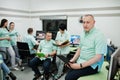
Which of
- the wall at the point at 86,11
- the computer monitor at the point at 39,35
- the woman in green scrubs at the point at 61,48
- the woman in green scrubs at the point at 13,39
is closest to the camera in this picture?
the woman in green scrubs at the point at 61,48

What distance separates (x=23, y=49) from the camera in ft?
16.5

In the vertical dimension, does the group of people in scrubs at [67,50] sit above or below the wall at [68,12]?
below

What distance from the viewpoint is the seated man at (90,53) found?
7.29 feet

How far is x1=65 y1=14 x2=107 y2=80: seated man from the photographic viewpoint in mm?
2221

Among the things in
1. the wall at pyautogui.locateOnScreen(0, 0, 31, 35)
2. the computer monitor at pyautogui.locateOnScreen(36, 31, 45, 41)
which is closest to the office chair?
the computer monitor at pyautogui.locateOnScreen(36, 31, 45, 41)

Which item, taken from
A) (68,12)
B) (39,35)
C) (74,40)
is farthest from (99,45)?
(39,35)

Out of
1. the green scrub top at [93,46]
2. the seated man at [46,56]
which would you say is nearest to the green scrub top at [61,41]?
the seated man at [46,56]

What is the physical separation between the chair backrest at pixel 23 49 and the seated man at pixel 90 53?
278 centimetres

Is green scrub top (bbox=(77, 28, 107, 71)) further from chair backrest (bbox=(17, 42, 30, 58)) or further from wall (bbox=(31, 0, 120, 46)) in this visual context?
wall (bbox=(31, 0, 120, 46))

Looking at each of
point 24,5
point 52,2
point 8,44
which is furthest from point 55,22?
point 8,44

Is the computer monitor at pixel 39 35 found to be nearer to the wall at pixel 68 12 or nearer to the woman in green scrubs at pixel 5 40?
the wall at pixel 68 12

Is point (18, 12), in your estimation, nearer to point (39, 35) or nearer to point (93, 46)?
point (39, 35)

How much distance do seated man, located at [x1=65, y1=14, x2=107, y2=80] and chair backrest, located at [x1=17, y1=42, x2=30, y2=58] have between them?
2.78 metres

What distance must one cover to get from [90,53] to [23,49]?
313cm
